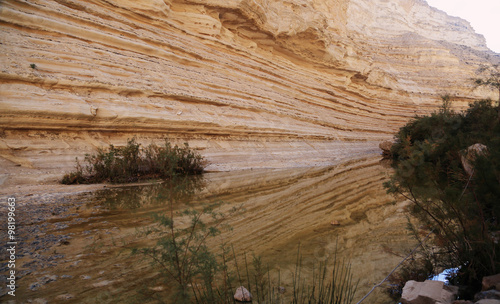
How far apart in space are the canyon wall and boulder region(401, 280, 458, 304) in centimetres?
755

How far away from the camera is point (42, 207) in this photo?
16.6 ft

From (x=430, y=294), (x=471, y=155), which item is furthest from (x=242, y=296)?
(x=471, y=155)

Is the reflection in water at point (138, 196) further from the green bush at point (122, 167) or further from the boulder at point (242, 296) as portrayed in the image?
the boulder at point (242, 296)

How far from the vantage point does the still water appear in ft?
8.60

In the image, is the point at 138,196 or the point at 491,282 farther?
the point at 138,196

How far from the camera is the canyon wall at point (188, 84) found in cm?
873

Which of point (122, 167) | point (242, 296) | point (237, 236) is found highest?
point (242, 296)

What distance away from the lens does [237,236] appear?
388 centimetres

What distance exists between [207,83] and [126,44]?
377cm

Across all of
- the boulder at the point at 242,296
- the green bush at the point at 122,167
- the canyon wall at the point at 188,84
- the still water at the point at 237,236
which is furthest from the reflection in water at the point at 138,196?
the boulder at the point at 242,296

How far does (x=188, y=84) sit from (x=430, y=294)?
1278 cm

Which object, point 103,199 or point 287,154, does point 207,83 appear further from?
point 103,199

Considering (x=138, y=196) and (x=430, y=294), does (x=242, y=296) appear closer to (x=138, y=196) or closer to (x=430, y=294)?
(x=430, y=294)

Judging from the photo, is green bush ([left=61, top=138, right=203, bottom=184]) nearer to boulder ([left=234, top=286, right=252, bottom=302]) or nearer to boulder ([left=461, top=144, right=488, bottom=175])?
boulder ([left=234, top=286, right=252, bottom=302])
